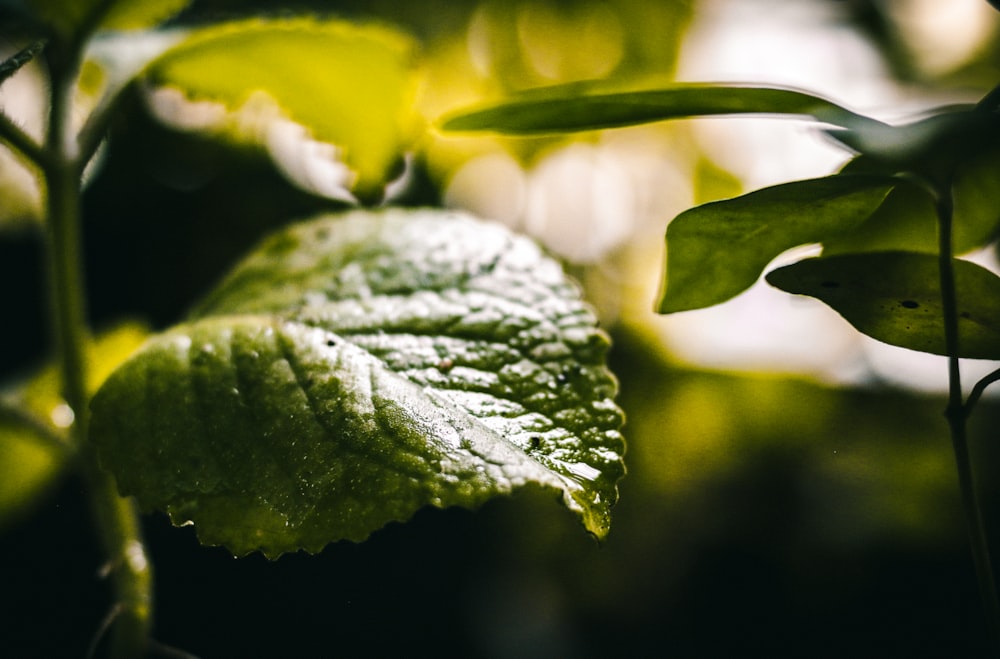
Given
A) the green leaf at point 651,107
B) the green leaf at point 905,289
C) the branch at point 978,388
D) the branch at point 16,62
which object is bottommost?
the branch at point 978,388

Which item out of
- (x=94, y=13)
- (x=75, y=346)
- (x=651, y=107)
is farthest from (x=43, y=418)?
(x=651, y=107)

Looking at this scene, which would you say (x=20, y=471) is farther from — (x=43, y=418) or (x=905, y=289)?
(x=905, y=289)

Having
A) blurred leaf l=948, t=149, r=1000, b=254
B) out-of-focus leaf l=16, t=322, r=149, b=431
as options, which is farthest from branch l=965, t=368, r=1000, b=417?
out-of-focus leaf l=16, t=322, r=149, b=431

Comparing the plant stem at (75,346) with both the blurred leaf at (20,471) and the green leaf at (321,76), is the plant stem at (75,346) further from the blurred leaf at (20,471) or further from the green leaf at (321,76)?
the blurred leaf at (20,471)

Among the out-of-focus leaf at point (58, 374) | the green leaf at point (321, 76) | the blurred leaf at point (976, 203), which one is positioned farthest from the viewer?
the out-of-focus leaf at point (58, 374)

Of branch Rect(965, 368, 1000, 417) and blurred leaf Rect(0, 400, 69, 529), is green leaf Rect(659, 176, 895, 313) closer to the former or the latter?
branch Rect(965, 368, 1000, 417)

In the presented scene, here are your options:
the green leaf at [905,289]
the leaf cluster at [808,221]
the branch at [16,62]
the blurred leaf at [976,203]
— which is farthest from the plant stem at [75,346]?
the blurred leaf at [976,203]

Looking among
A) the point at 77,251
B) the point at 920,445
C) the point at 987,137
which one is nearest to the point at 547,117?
the point at 987,137

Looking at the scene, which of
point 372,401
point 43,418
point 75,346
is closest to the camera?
point 372,401
